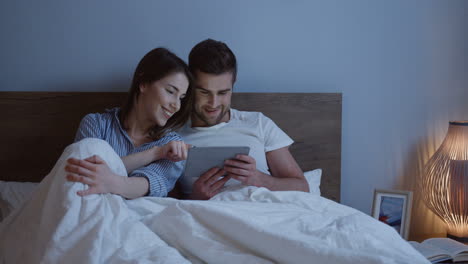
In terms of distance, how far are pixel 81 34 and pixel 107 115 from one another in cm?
59

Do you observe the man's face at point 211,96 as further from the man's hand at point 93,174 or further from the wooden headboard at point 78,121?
the man's hand at point 93,174

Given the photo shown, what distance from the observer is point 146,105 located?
5.55ft

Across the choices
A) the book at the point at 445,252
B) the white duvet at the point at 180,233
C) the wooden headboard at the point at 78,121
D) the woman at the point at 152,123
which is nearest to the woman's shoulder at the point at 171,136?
the woman at the point at 152,123

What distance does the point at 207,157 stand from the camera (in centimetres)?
149

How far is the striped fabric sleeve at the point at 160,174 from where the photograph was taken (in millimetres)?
1494

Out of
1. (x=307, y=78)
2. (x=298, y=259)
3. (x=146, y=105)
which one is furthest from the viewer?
(x=307, y=78)

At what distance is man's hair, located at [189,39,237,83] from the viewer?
1.75m

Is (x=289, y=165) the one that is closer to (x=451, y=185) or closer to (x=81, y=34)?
(x=451, y=185)

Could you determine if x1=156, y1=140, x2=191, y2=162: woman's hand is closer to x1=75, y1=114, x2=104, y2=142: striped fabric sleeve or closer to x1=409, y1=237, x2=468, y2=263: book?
x1=75, y1=114, x2=104, y2=142: striped fabric sleeve

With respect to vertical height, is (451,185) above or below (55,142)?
below

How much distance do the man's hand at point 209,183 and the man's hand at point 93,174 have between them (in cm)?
37

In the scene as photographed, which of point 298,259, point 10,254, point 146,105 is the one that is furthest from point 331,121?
point 10,254

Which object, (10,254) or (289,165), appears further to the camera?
(289,165)

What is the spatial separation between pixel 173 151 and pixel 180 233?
55cm
